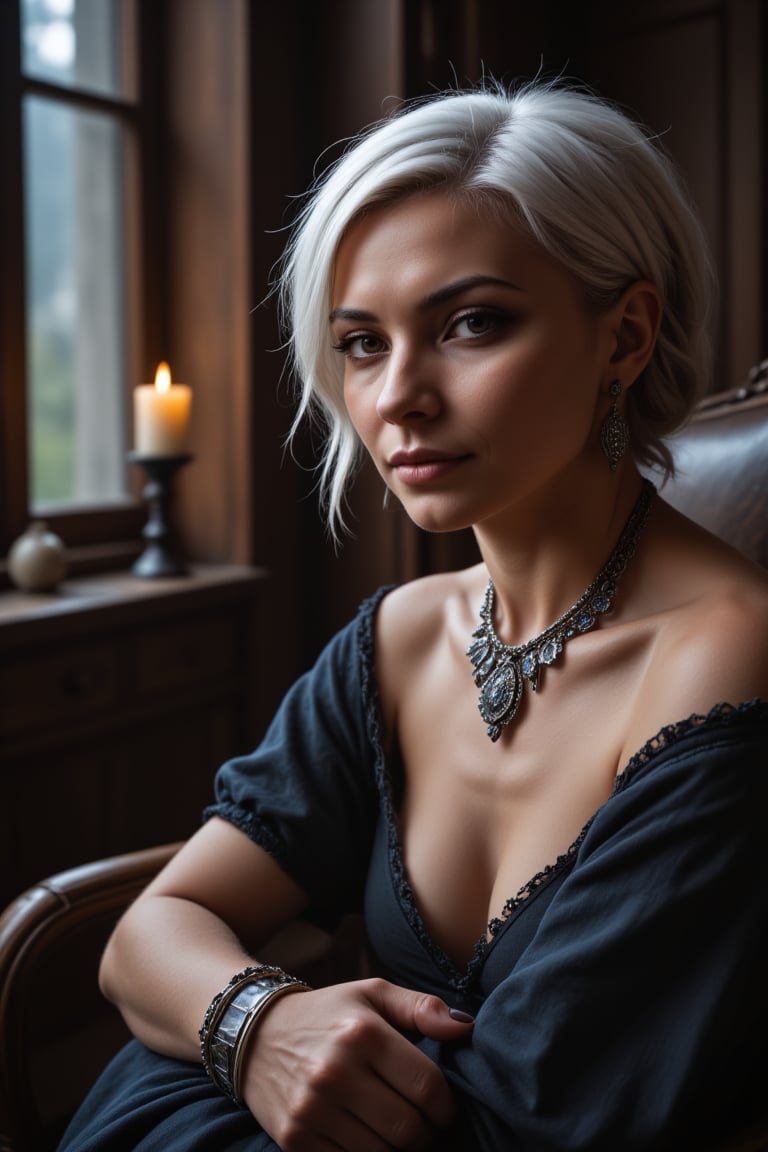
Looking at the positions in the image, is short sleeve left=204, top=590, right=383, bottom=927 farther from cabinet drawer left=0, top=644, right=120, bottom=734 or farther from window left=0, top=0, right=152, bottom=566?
window left=0, top=0, right=152, bottom=566

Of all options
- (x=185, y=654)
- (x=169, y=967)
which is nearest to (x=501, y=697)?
(x=169, y=967)

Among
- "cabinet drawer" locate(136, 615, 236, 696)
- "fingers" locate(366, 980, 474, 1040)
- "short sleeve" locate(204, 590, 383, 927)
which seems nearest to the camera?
"fingers" locate(366, 980, 474, 1040)

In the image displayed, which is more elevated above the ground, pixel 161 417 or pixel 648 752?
pixel 161 417

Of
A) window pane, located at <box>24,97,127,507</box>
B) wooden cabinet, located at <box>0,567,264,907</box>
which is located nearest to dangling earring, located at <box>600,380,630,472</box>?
wooden cabinet, located at <box>0,567,264,907</box>

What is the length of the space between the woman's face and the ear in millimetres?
21

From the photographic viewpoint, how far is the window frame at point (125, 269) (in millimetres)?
2354

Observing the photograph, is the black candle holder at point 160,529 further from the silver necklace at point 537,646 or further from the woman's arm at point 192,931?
the silver necklace at point 537,646

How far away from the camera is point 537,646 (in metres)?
1.08

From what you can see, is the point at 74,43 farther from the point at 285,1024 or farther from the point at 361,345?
the point at 285,1024

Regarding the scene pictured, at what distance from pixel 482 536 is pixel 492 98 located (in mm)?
402

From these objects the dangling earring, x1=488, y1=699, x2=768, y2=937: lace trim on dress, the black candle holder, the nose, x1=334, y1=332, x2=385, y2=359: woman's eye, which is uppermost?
x1=334, y1=332, x2=385, y2=359: woman's eye

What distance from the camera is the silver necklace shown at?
1.04 metres

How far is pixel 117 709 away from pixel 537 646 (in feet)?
4.58

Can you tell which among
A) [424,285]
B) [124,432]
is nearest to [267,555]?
[124,432]
